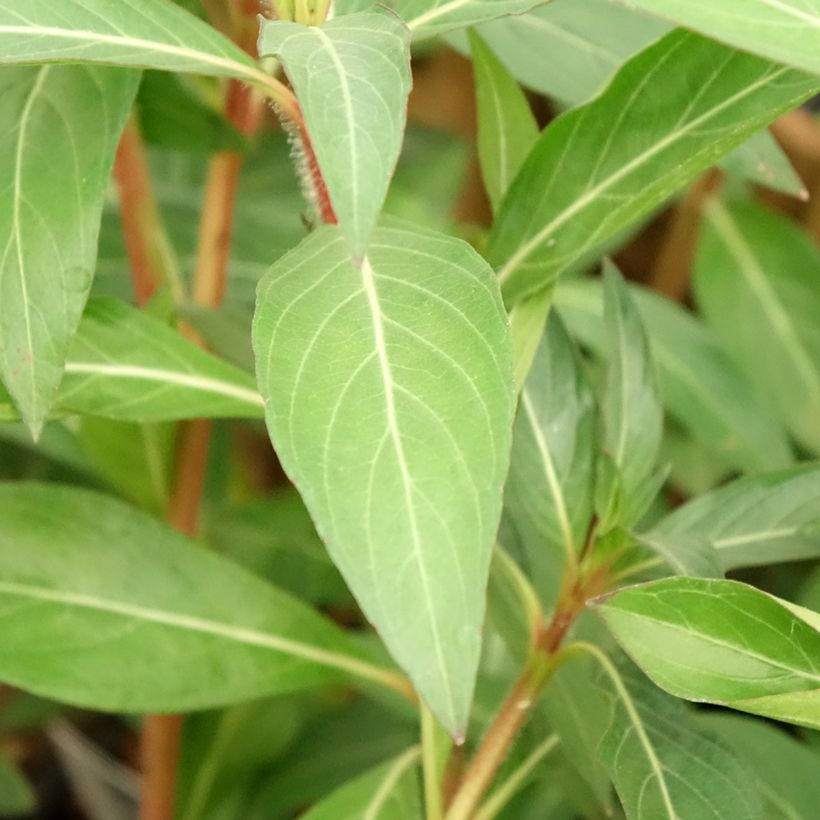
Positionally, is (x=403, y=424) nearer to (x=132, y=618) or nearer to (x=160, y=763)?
(x=132, y=618)

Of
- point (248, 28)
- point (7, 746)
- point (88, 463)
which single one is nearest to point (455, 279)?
point (248, 28)

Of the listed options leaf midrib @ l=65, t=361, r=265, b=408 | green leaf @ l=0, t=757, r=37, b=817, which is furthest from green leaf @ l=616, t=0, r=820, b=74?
green leaf @ l=0, t=757, r=37, b=817

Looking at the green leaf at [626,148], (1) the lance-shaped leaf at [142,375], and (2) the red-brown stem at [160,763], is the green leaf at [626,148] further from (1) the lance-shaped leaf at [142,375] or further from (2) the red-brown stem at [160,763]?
(2) the red-brown stem at [160,763]

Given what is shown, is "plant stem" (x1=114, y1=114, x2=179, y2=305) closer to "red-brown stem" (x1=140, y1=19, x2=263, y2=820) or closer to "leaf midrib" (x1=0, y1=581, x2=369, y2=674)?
"red-brown stem" (x1=140, y1=19, x2=263, y2=820)

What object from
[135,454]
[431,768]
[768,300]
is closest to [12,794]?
[135,454]

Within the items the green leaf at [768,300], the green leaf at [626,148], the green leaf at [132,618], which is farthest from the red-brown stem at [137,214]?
the green leaf at [768,300]

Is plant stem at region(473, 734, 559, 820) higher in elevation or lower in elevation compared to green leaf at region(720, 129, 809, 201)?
lower

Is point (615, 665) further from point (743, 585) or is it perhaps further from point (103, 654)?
point (103, 654)
